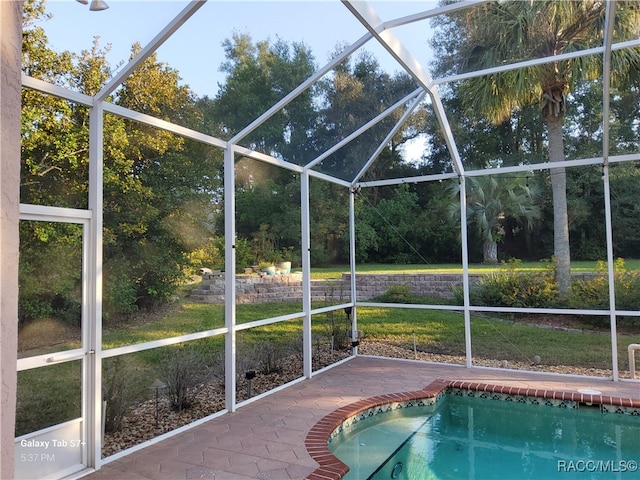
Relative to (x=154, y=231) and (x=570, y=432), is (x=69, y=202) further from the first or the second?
(x=570, y=432)

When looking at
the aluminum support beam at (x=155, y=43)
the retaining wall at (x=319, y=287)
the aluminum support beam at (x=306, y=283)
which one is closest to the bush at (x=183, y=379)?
the retaining wall at (x=319, y=287)

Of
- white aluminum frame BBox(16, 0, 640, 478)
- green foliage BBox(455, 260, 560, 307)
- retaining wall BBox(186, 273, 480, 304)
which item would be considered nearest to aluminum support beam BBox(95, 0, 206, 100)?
white aluminum frame BBox(16, 0, 640, 478)

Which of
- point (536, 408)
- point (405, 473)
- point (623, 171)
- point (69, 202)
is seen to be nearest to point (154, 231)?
point (69, 202)

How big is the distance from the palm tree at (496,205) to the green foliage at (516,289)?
23.8 inches

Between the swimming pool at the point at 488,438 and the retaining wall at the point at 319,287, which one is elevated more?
the retaining wall at the point at 319,287

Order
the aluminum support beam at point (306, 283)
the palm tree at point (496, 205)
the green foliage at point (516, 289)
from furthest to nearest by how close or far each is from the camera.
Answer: the palm tree at point (496, 205)
the green foliage at point (516, 289)
the aluminum support beam at point (306, 283)

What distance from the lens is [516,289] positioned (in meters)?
9.04

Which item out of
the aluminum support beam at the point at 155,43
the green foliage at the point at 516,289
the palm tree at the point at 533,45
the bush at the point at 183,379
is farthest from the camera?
the green foliage at the point at 516,289

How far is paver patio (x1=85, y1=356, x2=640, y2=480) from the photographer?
3.48 m

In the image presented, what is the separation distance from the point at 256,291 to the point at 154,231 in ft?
8.51

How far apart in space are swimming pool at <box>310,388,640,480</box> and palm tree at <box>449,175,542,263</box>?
500cm

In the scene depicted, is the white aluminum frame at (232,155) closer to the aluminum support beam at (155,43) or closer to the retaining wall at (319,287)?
the aluminum support beam at (155,43)

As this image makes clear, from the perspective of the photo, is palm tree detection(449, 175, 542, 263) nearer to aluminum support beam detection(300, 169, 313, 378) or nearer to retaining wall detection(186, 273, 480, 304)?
retaining wall detection(186, 273, 480, 304)

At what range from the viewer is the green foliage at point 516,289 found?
8.73 m
